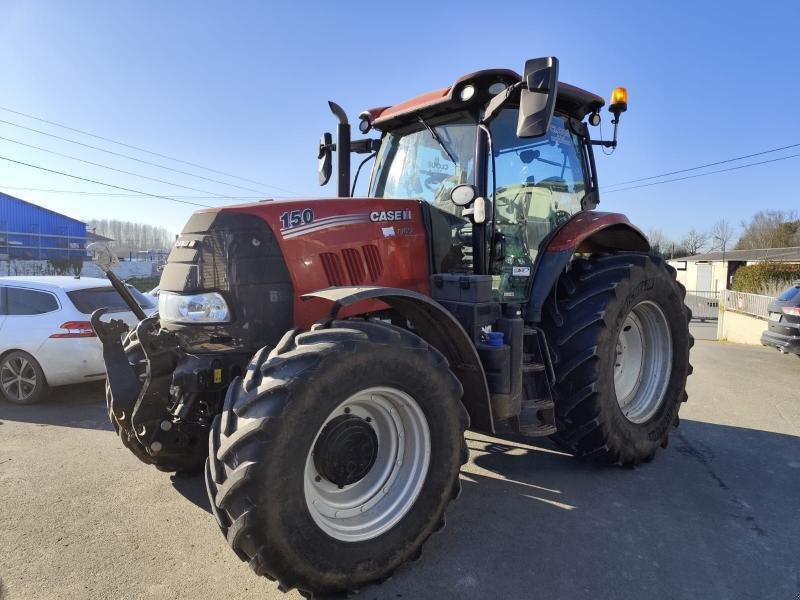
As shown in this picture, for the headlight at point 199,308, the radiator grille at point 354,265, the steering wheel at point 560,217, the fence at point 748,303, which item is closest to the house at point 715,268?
the fence at point 748,303

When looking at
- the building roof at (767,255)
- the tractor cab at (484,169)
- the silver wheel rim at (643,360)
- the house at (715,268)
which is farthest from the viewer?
the house at (715,268)

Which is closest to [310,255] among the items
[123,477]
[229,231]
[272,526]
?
[229,231]

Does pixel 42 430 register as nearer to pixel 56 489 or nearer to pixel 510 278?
pixel 56 489

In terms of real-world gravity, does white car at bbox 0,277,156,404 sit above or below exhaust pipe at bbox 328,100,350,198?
below

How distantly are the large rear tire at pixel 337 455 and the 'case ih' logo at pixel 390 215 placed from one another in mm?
904

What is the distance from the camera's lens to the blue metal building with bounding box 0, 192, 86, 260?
40.3 meters

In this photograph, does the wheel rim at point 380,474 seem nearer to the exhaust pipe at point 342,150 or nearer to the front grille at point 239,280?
the front grille at point 239,280

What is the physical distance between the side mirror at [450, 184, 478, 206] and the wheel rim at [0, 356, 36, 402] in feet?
18.2

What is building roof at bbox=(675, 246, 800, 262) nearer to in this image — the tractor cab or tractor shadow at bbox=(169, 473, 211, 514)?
the tractor cab

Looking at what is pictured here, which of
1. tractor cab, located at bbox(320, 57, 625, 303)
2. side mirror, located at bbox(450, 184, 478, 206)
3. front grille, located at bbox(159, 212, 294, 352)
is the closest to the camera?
front grille, located at bbox(159, 212, 294, 352)

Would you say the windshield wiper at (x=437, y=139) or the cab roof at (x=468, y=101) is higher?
the cab roof at (x=468, y=101)

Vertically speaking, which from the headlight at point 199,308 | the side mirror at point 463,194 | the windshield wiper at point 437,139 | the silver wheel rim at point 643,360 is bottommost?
the silver wheel rim at point 643,360

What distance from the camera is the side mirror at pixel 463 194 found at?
325 centimetres

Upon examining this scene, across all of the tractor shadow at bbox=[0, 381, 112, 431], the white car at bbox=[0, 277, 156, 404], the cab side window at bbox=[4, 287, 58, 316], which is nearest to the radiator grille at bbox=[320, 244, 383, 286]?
the tractor shadow at bbox=[0, 381, 112, 431]
